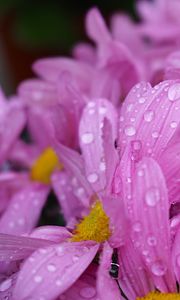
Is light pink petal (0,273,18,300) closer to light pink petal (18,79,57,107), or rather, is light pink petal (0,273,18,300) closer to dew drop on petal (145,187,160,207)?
dew drop on petal (145,187,160,207)

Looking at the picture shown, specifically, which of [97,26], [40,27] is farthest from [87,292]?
[40,27]

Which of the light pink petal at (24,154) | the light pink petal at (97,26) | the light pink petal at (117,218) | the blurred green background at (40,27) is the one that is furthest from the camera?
the blurred green background at (40,27)

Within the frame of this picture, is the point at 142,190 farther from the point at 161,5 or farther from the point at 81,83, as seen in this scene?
the point at 161,5

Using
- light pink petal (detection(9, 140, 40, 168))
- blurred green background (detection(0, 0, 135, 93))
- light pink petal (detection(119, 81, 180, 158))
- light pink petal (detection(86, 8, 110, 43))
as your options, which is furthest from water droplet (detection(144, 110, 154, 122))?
blurred green background (detection(0, 0, 135, 93))

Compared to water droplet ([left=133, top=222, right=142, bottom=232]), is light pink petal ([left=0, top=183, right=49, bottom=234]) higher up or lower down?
lower down

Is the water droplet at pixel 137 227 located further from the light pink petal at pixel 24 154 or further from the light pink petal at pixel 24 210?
the light pink petal at pixel 24 154

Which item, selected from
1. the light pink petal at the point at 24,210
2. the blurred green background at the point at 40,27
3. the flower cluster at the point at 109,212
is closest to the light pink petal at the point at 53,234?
the flower cluster at the point at 109,212

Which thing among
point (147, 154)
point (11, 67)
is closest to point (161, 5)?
point (147, 154)
